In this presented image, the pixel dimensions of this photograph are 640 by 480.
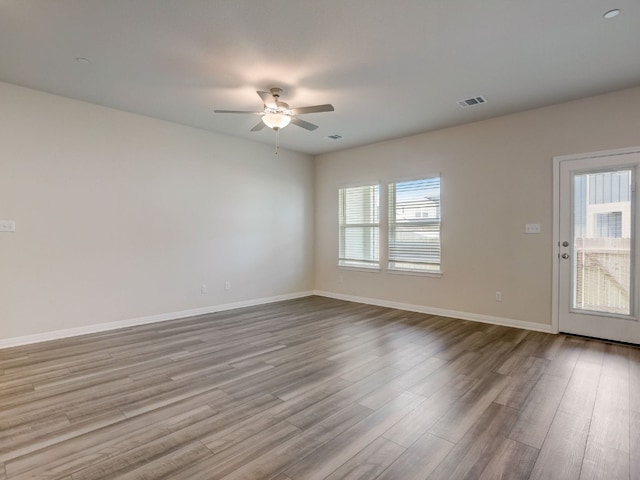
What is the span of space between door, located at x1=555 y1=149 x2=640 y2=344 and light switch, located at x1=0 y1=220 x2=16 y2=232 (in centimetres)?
648

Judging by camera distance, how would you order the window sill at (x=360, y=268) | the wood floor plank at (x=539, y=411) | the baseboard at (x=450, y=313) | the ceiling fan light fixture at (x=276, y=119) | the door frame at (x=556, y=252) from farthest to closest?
the window sill at (x=360, y=268) → the baseboard at (x=450, y=313) → the door frame at (x=556, y=252) → the ceiling fan light fixture at (x=276, y=119) → the wood floor plank at (x=539, y=411)

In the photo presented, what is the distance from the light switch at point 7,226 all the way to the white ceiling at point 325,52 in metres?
1.54

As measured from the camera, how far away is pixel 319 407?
7.88ft

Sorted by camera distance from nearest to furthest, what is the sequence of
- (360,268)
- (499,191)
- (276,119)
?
1. (276,119)
2. (499,191)
3. (360,268)

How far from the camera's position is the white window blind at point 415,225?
5375 mm

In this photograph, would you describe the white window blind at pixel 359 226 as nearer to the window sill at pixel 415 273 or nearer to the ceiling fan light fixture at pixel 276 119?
the window sill at pixel 415 273

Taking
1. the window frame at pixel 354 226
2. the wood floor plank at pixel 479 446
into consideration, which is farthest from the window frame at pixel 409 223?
the wood floor plank at pixel 479 446

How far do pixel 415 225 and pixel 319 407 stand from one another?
3.86m

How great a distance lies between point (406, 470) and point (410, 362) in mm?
1553

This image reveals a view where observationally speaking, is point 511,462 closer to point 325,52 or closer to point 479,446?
point 479,446

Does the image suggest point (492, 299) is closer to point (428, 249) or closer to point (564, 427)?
point (428, 249)

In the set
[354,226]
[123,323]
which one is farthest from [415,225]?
[123,323]

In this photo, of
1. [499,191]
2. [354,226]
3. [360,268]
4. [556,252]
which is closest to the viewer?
[556,252]

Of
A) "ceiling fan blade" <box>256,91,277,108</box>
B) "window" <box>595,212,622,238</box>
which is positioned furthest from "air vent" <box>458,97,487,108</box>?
"ceiling fan blade" <box>256,91,277,108</box>
